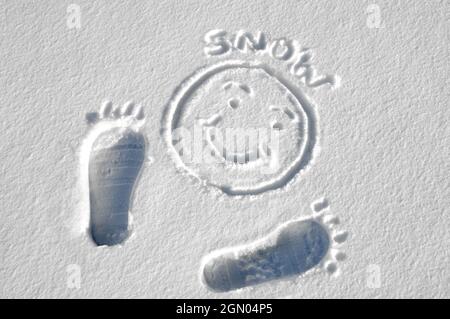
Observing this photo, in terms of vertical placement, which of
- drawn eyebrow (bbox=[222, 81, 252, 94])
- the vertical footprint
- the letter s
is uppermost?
the letter s

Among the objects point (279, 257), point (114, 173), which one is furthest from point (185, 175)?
point (279, 257)

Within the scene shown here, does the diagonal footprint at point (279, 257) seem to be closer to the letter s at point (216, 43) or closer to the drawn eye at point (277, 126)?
the drawn eye at point (277, 126)

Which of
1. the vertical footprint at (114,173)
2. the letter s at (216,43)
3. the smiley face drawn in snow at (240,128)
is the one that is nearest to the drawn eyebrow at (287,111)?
the smiley face drawn in snow at (240,128)

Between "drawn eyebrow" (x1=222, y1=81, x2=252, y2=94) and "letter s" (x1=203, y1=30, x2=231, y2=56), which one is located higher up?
"letter s" (x1=203, y1=30, x2=231, y2=56)

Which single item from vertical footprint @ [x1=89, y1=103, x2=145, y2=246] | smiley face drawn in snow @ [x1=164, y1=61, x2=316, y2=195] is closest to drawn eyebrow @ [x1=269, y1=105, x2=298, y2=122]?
smiley face drawn in snow @ [x1=164, y1=61, x2=316, y2=195]

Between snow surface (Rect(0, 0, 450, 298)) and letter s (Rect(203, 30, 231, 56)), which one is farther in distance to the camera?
letter s (Rect(203, 30, 231, 56))

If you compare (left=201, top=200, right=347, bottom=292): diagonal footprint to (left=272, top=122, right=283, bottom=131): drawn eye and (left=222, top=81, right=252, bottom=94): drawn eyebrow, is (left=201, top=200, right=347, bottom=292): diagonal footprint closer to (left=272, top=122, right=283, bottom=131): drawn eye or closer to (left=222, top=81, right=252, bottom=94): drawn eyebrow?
(left=272, top=122, right=283, bottom=131): drawn eye
